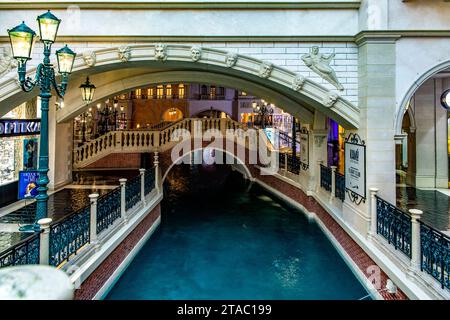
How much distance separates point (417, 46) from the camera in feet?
21.1

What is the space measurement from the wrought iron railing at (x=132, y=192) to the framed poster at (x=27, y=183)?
186 cm

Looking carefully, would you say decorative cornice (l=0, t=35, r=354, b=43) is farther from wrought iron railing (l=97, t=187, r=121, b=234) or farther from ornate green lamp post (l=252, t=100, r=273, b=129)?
ornate green lamp post (l=252, t=100, r=273, b=129)

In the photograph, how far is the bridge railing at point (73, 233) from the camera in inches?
152

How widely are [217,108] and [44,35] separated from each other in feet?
76.4

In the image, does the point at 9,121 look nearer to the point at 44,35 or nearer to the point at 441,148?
the point at 44,35

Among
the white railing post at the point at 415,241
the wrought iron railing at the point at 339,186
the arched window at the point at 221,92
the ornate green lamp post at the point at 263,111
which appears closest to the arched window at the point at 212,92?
the arched window at the point at 221,92

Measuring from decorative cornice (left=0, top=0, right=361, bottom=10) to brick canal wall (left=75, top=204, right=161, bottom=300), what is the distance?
15.4ft

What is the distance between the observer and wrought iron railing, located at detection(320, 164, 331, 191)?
378 inches

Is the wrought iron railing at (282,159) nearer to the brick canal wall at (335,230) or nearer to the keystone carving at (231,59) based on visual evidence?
the brick canal wall at (335,230)

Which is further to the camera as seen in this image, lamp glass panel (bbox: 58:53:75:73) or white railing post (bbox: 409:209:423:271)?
lamp glass panel (bbox: 58:53:75:73)

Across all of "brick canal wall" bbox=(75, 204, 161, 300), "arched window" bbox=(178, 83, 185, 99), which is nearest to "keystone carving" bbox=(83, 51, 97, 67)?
"brick canal wall" bbox=(75, 204, 161, 300)

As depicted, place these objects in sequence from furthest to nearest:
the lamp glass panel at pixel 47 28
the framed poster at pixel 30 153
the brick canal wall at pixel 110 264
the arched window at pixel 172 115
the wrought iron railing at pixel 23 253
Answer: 1. the arched window at pixel 172 115
2. the framed poster at pixel 30 153
3. the brick canal wall at pixel 110 264
4. the lamp glass panel at pixel 47 28
5. the wrought iron railing at pixel 23 253

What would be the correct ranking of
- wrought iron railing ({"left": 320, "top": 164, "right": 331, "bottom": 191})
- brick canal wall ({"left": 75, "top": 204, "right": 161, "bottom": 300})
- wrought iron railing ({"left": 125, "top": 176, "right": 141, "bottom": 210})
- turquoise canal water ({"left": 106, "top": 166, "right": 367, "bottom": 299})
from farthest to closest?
wrought iron railing ({"left": 320, "top": 164, "right": 331, "bottom": 191}), wrought iron railing ({"left": 125, "top": 176, "right": 141, "bottom": 210}), turquoise canal water ({"left": 106, "top": 166, "right": 367, "bottom": 299}), brick canal wall ({"left": 75, "top": 204, "right": 161, "bottom": 300})

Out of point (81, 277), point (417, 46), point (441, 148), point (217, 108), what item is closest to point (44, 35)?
point (81, 277)
